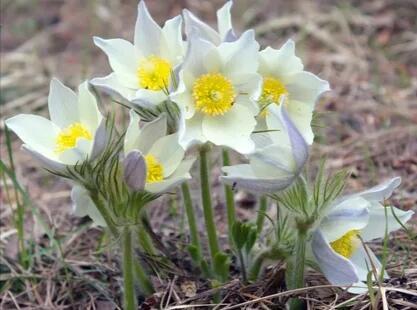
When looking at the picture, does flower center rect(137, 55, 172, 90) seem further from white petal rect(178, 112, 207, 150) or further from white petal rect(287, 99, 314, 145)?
white petal rect(287, 99, 314, 145)

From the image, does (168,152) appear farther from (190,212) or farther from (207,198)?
(190,212)

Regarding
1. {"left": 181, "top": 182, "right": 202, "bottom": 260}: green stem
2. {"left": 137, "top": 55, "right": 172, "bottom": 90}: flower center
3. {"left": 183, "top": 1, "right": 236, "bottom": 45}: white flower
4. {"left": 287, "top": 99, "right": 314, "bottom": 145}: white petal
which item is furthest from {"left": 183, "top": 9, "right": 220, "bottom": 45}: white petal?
{"left": 181, "top": 182, "right": 202, "bottom": 260}: green stem

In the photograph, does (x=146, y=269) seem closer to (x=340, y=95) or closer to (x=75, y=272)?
(x=75, y=272)

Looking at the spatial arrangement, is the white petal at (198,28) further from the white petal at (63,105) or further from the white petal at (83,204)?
the white petal at (83,204)

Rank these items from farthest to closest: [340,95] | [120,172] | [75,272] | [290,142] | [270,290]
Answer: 1. [340,95]
2. [75,272]
3. [270,290]
4. [120,172]
5. [290,142]

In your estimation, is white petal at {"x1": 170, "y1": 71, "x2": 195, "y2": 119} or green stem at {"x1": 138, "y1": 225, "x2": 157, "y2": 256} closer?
white petal at {"x1": 170, "y1": 71, "x2": 195, "y2": 119}

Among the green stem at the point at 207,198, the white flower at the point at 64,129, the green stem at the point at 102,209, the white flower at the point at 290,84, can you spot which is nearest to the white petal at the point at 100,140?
the white flower at the point at 64,129

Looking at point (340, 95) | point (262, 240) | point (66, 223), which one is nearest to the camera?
point (262, 240)

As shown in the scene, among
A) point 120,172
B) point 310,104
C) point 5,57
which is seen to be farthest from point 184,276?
point 5,57
